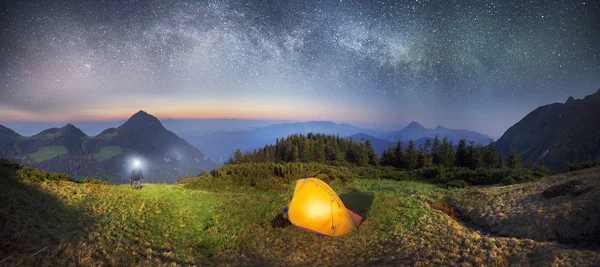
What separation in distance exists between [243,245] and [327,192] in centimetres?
476

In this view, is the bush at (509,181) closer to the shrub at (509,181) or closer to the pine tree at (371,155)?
the shrub at (509,181)

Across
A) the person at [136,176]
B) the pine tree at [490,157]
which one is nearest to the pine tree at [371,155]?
the pine tree at [490,157]

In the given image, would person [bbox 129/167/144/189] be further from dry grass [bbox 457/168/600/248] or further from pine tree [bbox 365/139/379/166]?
pine tree [bbox 365/139/379/166]

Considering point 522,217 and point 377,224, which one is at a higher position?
point 522,217

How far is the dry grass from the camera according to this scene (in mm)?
9758

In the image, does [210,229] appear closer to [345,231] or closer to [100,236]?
[100,236]

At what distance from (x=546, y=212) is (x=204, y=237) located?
560 inches

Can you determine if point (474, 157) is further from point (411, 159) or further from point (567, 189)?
point (567, 189)

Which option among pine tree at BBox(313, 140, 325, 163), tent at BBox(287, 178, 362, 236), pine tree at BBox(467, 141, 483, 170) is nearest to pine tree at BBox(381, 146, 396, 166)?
pine tree at BBox(313, 140, 325, 163)

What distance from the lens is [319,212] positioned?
43.6 ft

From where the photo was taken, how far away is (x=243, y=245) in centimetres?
1117

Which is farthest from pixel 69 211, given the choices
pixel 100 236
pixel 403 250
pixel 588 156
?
pixel 588 156

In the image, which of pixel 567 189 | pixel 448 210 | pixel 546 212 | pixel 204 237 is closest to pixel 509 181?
pixel 567 189

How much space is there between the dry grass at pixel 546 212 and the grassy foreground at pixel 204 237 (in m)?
1.71
